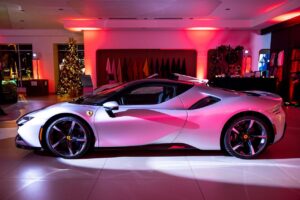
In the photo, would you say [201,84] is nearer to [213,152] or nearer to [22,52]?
[213,152]

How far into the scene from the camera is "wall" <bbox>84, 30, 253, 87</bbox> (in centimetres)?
1134

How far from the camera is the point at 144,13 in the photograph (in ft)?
30.3

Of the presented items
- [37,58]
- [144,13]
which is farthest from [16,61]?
[144,13]

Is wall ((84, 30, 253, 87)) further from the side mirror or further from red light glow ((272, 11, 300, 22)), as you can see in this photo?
the side mirror

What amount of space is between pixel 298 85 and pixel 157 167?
23.8 feet

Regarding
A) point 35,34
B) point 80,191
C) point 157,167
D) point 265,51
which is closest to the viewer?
point 80,191

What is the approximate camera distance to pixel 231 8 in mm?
8383

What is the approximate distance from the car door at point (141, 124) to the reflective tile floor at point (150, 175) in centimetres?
29

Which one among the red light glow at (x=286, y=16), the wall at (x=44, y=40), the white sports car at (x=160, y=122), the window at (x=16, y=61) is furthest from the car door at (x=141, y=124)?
the window at (x=16, y=61)

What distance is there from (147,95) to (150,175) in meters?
1.13

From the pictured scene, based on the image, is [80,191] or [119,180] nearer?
[80,191]

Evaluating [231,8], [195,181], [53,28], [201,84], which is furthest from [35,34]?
[195,181]

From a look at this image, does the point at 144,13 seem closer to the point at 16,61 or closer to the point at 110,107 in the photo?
the point at 110,107

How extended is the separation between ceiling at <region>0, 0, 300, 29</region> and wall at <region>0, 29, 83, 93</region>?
101 centimetres
